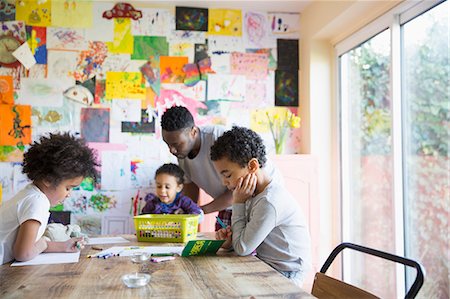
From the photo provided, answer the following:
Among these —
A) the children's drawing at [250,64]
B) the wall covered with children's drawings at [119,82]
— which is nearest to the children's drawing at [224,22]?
the wall covered with children's drawings at [119,82]

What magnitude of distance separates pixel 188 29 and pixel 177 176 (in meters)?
1.11

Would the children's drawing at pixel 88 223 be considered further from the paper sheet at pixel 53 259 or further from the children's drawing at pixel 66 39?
the paper sheet at pixel 53 259

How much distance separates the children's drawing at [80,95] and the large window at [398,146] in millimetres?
1721

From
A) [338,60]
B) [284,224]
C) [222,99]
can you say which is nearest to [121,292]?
[284,224]

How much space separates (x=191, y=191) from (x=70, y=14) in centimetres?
149

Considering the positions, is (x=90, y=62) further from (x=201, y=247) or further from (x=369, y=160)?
(x=201, y=247)

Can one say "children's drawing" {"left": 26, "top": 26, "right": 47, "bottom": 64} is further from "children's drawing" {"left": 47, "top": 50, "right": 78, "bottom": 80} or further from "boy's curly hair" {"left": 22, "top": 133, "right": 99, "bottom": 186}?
"boy's curly hair" {"left": 22, "top": 133, "right": 99, "bottom": 186}

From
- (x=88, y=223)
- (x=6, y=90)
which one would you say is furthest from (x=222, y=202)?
(x=6, y=90)

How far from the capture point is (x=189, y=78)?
3502 mm

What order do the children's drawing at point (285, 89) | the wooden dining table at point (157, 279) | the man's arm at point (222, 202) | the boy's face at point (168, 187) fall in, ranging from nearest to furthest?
1. the wooden dining table at point (157, 279)
2. the man's arm at point (222, 202)
3. the boy's face at point (168, 187)
4. the children's drawing at point (285, 89)

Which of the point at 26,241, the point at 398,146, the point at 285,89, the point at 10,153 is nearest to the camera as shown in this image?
the point at 26,241

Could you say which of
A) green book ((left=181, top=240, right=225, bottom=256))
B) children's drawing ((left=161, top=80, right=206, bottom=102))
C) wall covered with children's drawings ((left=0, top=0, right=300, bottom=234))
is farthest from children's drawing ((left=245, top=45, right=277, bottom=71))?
green book ((left=181, top=240, right=225, bottom=256))

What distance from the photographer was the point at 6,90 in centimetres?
332

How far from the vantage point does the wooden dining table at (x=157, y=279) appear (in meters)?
1.15
